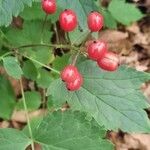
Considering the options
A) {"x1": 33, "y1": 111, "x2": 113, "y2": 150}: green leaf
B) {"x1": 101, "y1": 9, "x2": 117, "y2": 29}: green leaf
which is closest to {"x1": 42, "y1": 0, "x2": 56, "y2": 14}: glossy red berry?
{"x1": 33, "y1": 111, "x2": 113, "y2": 150}: green leaf

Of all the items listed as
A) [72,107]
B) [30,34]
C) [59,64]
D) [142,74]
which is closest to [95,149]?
[72,107]

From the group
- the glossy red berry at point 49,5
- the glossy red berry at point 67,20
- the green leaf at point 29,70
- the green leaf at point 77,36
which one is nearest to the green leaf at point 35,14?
the green leaf at point 29,70

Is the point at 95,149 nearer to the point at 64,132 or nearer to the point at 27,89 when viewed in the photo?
the point at 64,132

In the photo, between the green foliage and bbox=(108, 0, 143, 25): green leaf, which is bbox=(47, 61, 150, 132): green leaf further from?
bbox=(108, 0, 143, 25): green leaf

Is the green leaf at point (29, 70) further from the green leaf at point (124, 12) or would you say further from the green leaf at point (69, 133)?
the green leaf at point (124, 12)

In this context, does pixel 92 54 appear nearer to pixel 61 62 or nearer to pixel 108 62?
pixel 108 62

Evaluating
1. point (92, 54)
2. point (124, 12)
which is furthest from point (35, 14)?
point (92, 54)

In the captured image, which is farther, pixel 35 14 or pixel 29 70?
pixel 35 14
